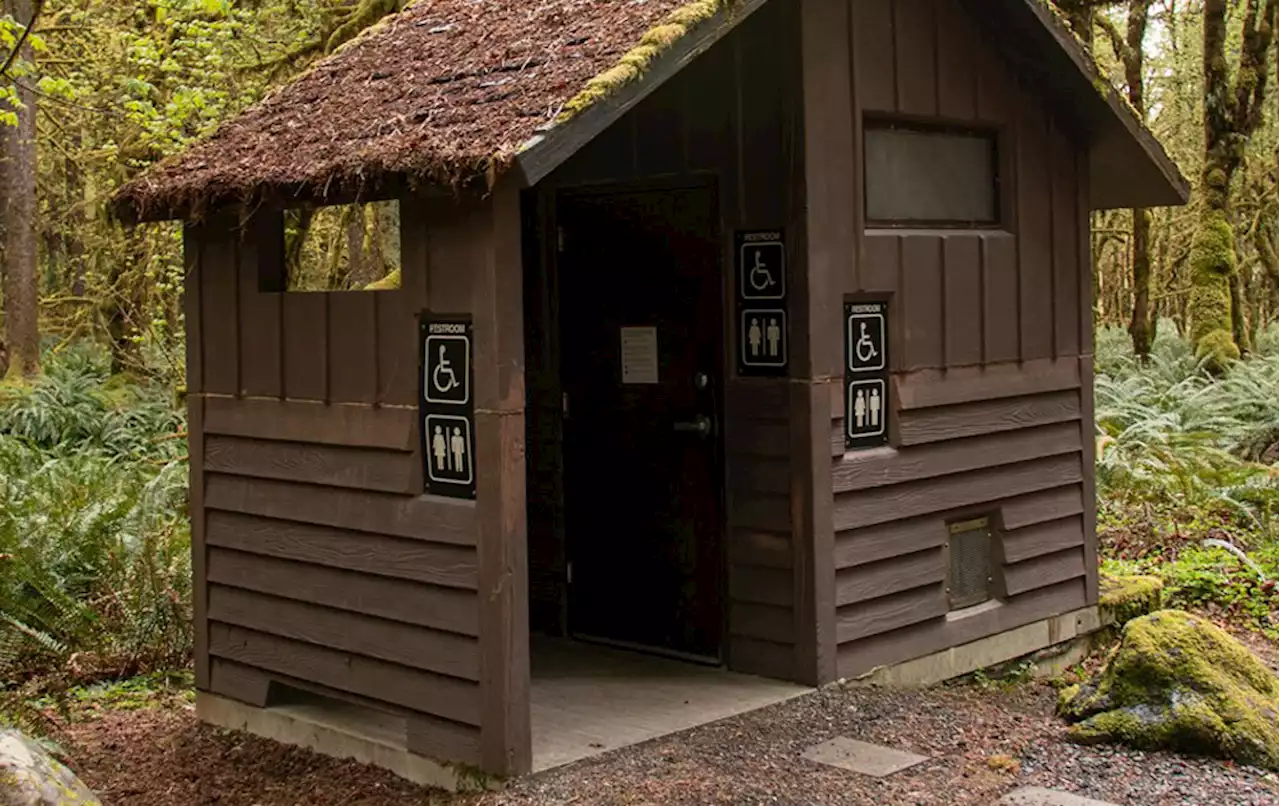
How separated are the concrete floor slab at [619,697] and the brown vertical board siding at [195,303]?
7.43 ft

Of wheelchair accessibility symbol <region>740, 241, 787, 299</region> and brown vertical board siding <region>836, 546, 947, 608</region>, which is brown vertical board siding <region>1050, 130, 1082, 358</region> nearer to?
brown vertical board siding <region>836, 546, 947, 608</region>

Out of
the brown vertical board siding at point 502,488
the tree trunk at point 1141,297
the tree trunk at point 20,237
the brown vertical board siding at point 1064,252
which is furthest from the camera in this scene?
the tree trunk at point 1141,297

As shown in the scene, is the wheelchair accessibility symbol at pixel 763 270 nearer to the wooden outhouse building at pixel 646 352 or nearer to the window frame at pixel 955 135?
the wooden outhouse building at pixel 646 352

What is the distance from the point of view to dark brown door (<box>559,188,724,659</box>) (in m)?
7.50

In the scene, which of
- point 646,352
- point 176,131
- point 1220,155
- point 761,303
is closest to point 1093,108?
point 761,303

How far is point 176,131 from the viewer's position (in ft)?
40.2

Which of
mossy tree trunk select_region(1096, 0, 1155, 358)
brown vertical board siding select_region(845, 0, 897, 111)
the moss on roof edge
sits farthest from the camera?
mossy tree trunk select_region(1096, 0, 1155, 358)

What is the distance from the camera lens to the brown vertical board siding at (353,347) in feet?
20.8

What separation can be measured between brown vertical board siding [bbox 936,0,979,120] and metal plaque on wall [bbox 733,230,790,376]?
135 centimetres

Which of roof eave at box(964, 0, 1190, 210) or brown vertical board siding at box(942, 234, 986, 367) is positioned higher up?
roof eave at box(964, 0, 1190, 210)

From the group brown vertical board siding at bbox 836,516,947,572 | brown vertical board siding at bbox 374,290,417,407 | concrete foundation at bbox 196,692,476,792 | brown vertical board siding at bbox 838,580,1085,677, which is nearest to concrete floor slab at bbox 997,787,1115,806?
brown vertical board siding at bbox 838,580,1085,677

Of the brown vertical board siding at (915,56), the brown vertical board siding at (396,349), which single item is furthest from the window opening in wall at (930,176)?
the brown vertical board siding at (396,349)

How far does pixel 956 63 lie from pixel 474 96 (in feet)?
9.51

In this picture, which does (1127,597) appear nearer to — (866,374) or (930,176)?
(866,374)
